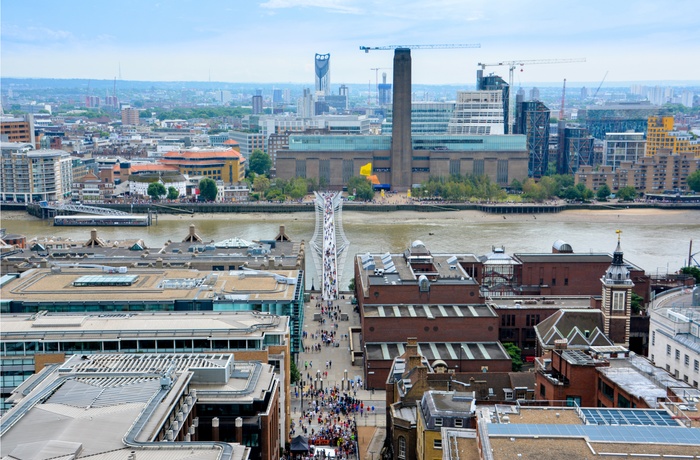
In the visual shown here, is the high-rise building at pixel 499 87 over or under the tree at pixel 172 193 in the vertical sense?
over

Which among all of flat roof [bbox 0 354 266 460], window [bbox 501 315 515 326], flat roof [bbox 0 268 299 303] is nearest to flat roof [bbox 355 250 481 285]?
window [bbox 501 315 515 326]

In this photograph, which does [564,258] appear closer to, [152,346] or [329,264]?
[329,264]

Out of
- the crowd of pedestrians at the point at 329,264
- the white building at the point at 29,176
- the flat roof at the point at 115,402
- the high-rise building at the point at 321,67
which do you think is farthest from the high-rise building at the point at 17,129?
the high-rise building at the point at 321,67

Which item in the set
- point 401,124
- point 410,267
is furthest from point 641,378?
point 401,124

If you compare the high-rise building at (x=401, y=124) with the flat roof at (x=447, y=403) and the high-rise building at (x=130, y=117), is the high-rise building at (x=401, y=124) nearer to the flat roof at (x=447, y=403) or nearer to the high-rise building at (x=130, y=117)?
the flat roof at (x=447, y=403)

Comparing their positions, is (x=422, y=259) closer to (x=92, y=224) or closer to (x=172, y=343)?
(x=172, y=343)

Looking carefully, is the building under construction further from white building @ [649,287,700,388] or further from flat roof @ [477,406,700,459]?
flat roof @ [477,406,700,459]

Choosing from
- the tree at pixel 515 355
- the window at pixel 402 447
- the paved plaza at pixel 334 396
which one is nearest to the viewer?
the window at pixel 402 447

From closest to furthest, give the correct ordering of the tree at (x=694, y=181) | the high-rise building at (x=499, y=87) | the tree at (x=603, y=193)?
the tree at (x=603, y=193)
the tree at (x=694, y=181)
the high-rise building at (x=499, y=87)
